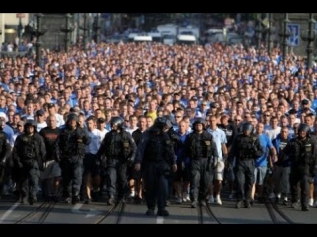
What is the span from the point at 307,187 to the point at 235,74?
17804 millimetres

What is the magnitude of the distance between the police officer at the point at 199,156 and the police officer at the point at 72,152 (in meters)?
1.83

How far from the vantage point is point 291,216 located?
20.1 m

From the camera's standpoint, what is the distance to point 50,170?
21531 mm

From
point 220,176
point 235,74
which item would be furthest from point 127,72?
point 220,176

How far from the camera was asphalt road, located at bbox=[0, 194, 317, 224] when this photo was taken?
19.1m

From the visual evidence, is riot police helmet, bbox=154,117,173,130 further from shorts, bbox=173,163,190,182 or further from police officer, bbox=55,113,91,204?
police officer, bbox=55,113,91,204

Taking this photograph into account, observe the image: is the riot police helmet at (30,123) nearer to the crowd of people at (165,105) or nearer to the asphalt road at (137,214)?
the crowd of people at (165,105)

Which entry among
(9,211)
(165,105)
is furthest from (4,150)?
(165,105)

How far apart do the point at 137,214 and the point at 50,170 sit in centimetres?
232

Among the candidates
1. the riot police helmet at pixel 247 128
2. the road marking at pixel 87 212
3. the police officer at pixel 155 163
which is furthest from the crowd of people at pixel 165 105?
the police officer at pixel 155 163

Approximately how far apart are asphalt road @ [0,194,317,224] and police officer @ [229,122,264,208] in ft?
0.98

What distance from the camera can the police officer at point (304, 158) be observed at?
20.7 metres

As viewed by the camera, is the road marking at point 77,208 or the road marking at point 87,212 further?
the road marking at point 77,208

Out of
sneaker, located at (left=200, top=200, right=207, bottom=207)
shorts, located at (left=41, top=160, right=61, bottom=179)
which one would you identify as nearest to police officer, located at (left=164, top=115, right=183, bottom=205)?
sneaker, located at (left=200, top=200, right=207, bottom=207)
